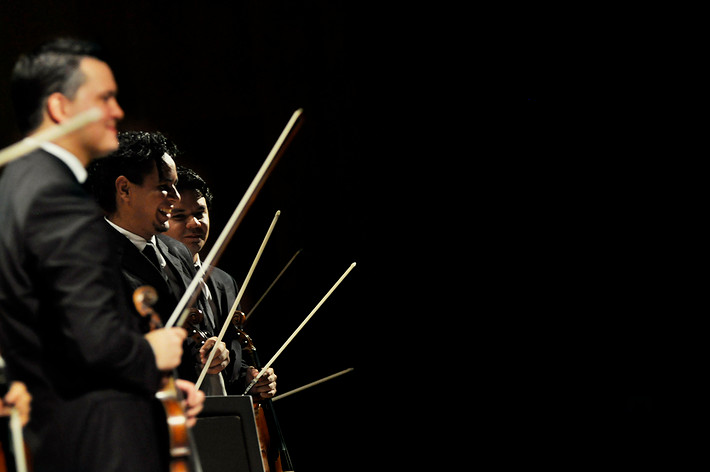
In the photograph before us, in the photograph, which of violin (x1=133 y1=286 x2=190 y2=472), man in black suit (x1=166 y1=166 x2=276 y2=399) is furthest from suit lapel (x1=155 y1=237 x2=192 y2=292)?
violin (x1=133 y1=286 x2=190 y2=472)

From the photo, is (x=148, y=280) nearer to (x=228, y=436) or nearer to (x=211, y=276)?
(x=228, y=436)

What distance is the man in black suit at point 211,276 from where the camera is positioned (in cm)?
256

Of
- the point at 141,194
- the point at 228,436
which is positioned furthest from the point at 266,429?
the point at 141,194

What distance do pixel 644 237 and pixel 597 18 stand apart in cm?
88

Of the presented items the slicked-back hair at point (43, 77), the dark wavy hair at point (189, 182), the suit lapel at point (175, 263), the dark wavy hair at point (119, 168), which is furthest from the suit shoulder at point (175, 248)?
the slicked-back hair at point (43, 77)

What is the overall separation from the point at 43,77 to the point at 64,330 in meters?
0.39

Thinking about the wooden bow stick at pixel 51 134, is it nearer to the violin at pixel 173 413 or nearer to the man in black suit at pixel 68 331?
the man in black suit at pixel 68 331

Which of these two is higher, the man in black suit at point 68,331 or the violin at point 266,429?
the man in black suit at point 68,331

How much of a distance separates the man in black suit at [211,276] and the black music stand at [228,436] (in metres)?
0.64

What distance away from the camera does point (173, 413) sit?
46.6 inches

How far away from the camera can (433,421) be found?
3.45m

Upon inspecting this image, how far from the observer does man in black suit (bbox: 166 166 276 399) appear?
2.56 meters

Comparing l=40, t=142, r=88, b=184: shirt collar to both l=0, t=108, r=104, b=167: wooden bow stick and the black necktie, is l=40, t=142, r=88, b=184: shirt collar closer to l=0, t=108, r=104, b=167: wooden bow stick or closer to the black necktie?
l=0, t=108, r=104, b=167: wooden bow stick

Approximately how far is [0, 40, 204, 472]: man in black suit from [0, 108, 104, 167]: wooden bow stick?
22 millimetres
